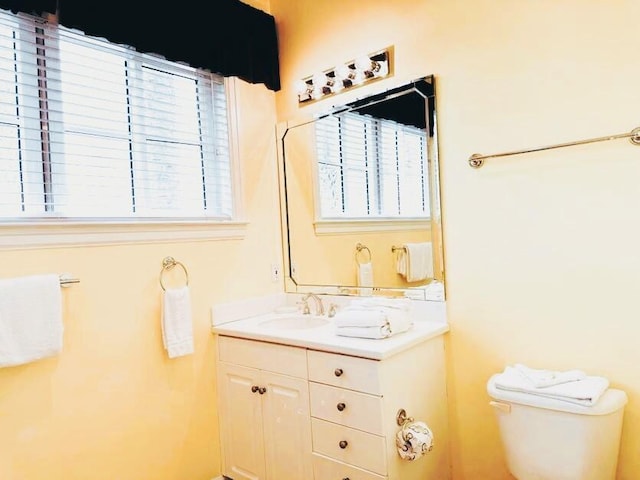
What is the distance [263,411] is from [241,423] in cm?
19

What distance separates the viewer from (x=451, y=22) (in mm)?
1841

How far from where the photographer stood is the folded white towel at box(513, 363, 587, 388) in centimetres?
147

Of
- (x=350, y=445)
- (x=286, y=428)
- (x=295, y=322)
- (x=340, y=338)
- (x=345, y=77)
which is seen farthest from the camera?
(x=295, y=322)

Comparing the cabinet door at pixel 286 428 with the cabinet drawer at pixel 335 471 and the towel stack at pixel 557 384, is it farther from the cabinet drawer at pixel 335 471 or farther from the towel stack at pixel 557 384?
the towel stack at pixel 557 384

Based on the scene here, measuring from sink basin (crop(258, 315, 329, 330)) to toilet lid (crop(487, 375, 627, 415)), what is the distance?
3.10 feet

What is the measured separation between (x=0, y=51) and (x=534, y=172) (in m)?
2.05

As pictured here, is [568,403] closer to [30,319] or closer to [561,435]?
[561,435]

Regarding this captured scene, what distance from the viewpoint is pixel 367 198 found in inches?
87.4

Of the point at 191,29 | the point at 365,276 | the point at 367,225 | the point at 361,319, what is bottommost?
the point at 361,319

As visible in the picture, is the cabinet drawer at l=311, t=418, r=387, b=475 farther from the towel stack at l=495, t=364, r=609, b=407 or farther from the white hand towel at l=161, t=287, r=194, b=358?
the white hand towel at l=161, t=287, r=194, b=358

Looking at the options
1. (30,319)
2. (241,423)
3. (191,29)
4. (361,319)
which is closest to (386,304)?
(361,319)

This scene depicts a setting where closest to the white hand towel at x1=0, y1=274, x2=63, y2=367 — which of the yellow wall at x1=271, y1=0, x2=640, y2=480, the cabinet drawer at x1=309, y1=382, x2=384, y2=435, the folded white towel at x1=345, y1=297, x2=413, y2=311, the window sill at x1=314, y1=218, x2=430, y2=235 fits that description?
the cabinet drawer at x1=309, y1=382, x2=384, y2=435

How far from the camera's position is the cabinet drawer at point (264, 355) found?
1808mm

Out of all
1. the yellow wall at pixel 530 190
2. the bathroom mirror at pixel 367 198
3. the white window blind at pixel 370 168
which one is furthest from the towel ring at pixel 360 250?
the yellow wall at pixel 530 190
